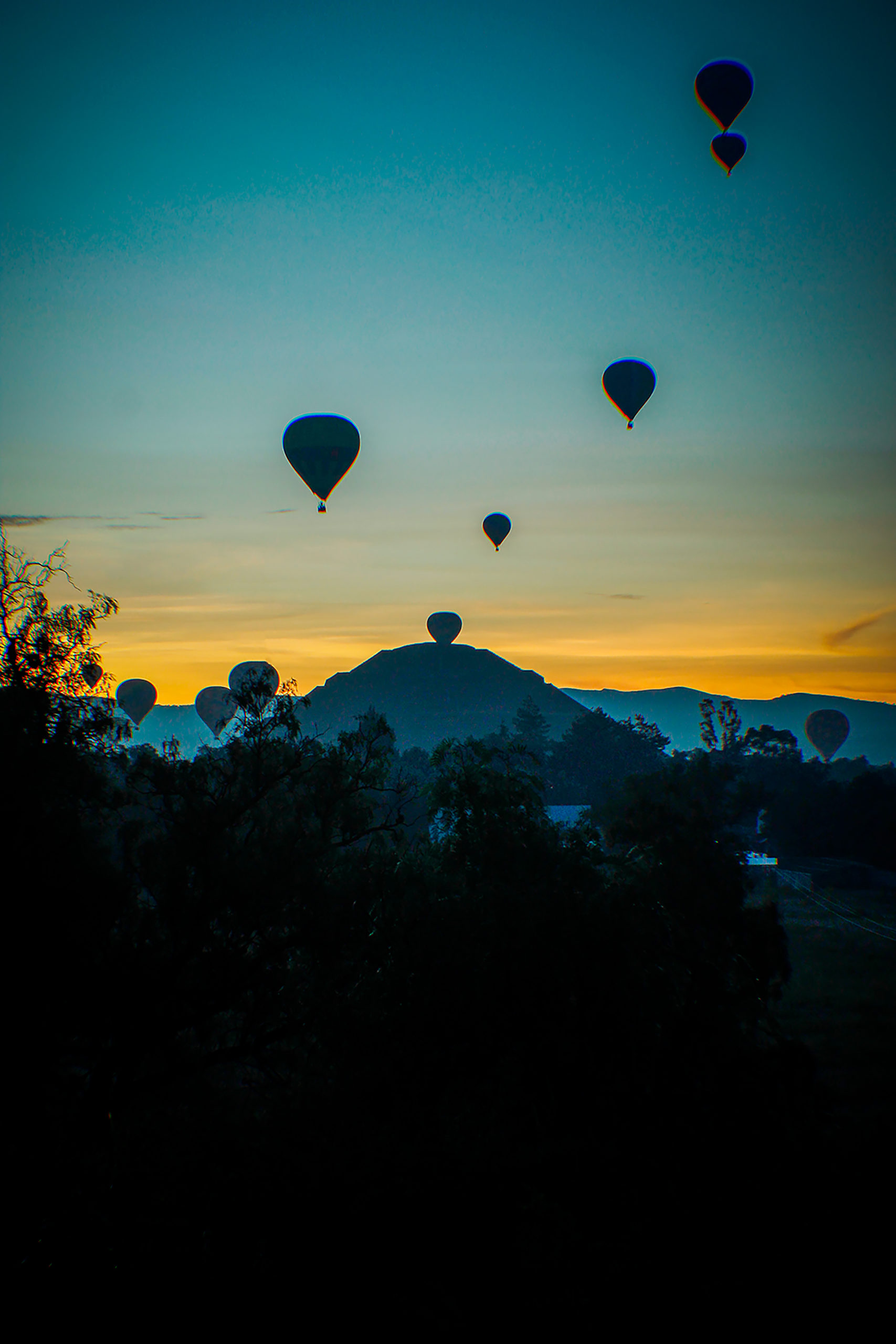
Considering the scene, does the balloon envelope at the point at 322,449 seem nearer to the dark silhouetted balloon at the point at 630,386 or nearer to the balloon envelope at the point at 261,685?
the dark silhouetted balloon at the point at 630,386

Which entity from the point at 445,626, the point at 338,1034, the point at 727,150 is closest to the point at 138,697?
the point at 445,626

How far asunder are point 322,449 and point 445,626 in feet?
390

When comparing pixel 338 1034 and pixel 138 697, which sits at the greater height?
pixel 138 697

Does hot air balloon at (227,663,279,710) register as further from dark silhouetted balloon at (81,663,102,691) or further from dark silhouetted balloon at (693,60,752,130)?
dark silhouetted balloon at (693,60,752,130)

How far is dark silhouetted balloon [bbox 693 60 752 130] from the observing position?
121 ft

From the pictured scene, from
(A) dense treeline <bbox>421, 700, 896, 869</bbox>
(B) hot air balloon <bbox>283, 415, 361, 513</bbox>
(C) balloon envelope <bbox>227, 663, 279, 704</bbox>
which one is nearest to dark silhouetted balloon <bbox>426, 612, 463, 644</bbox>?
(A) dense treeline <bbox>421, 700, 896, 869</bbox>

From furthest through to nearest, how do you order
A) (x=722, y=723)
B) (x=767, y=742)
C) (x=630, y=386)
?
(x=722, y=723) < (x=767, y=742) < (x=630, y=386)

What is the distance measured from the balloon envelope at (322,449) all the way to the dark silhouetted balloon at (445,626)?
11677 cm

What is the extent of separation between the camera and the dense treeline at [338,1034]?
1091cm

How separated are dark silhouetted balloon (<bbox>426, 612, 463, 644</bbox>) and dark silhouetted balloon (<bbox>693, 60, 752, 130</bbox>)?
126833 millimetres

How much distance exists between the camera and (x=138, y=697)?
120750 millimetres

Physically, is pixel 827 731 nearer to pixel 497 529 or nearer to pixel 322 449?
pixel 497 529

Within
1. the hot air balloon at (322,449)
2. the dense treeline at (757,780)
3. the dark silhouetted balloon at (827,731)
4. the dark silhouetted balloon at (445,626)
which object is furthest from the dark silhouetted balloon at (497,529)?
the dark silhouetted balloon at (827,731)

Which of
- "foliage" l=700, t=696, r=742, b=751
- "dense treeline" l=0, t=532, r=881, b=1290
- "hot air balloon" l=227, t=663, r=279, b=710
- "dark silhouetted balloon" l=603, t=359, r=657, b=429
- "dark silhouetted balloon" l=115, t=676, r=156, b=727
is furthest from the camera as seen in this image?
→ "foliage" l=700, t=696, r=742, b=751
